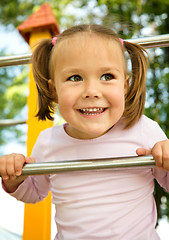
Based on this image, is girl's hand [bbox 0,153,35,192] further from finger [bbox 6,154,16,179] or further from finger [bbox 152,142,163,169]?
finger [bbox 152,142,163,169]

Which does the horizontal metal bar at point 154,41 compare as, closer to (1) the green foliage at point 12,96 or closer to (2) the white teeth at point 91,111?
(2) the white teeth at point 91,111

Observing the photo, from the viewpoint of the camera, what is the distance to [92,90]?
2.27 feet

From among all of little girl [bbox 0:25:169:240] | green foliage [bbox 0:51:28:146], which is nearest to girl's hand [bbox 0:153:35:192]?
little girl [bbox 0:25:169:240]

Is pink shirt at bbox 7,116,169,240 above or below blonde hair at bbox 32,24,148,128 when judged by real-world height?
below

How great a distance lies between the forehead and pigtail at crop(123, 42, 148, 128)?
0.10 m

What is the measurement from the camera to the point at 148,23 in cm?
282

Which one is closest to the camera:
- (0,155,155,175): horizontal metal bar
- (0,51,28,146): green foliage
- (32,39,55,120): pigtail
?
(0,155,155,175): horizontal metal bar

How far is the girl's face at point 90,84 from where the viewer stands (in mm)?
714

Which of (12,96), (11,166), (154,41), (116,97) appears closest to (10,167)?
(11,166)

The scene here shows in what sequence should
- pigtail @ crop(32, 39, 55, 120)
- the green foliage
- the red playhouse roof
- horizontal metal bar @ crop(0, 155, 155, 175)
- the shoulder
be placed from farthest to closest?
the green foliage
the red playhouse roof
pigtail @ crop(32, 39, 55, 120)
the shoulder
horizontal metal bar @ crop(0, 155, 155, 175)

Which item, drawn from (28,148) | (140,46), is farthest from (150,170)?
(28,148)

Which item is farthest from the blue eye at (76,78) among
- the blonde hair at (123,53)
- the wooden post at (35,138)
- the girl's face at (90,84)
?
the wooden post at (35,138)

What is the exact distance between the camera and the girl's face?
0.71 m

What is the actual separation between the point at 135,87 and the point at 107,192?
0.33 meters
